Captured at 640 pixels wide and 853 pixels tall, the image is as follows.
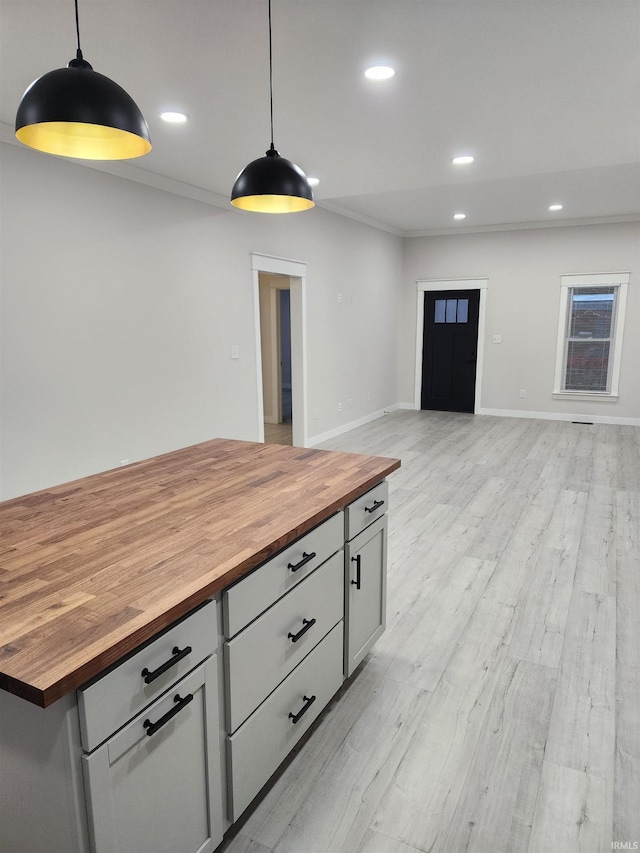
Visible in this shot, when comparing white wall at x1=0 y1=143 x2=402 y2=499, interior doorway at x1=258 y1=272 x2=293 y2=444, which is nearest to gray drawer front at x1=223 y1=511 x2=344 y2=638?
white wall at x1=0 y1=143 x2=402 y2=499

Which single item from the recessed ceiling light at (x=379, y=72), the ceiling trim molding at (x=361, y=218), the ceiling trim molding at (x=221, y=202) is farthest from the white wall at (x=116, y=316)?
the recessed ceiling light at (x=379, y=72)

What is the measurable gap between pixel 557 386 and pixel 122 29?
7145mm

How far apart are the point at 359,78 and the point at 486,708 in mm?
2890

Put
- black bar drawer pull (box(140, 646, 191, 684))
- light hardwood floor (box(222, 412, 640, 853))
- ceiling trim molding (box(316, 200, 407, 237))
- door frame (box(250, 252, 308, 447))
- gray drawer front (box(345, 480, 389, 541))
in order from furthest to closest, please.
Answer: ceiling trim molding (box(316, 200, 407, 237)) → door frame (box(250, 252, 308, 447)) → gray drawer front (box(345, 480, 389, 541)) → light hardwood floor (box(222, 412, 640, 853)) → black bar drawer pull (box(140, 646, 191, 684))

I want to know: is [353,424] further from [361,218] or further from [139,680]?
[139,680]

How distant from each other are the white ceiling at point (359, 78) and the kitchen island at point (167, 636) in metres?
1.80

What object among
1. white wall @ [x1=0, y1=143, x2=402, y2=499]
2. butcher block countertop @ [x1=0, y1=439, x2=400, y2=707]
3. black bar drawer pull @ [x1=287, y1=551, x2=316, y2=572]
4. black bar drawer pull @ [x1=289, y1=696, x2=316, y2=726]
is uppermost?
white wall @ [x1=0, y1=143, x2=402, y2=499]

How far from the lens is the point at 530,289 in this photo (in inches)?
305

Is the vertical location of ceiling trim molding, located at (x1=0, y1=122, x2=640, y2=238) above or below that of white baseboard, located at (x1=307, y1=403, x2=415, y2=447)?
above

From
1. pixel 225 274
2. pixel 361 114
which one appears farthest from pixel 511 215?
pixel 361 114

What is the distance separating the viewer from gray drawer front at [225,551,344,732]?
1.38m

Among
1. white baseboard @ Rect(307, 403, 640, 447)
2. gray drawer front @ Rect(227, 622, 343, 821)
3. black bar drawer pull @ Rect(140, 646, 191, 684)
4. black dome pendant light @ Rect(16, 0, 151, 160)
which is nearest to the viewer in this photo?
black bar drawer pull @ Rect(140, 646, 191, 684)

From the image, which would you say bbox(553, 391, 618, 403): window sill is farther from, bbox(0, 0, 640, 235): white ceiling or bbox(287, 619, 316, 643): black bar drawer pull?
bbox(287, 619, 316, 643): black bar drawer pull

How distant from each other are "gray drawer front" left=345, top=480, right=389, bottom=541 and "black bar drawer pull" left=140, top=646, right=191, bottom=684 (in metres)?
0.86
